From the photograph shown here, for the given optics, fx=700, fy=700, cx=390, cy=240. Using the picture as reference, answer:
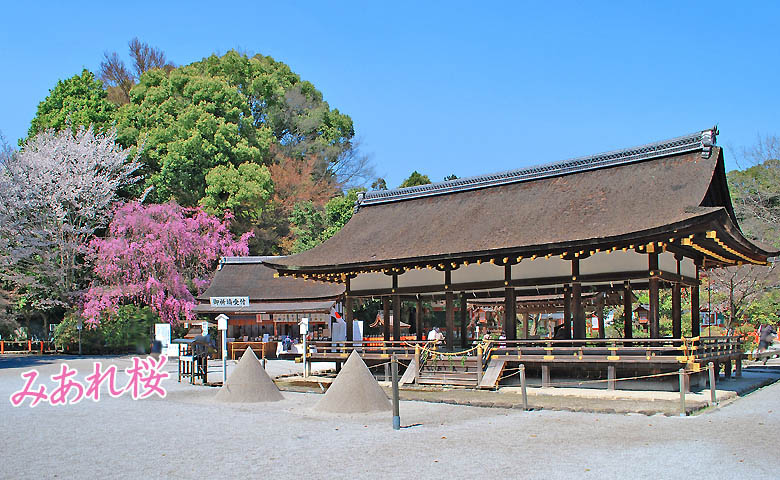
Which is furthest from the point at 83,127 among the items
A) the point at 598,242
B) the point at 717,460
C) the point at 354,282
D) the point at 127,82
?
the point at 717,460

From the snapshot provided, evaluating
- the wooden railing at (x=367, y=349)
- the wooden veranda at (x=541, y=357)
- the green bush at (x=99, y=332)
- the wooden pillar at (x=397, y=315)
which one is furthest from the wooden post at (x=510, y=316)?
the green bush at (x=99, y=332)

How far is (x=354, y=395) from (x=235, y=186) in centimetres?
3165

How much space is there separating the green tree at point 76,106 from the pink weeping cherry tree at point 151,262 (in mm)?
8663

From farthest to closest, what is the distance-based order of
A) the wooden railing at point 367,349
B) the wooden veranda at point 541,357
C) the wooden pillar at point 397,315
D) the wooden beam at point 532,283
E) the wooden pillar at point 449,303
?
the wooden pillar at point 397,315 < the wooden pillar at point 449,303 < the wooden railing at point 367,349 < the wooden beam at point 532,283 < the wooden veranda at point 541,357

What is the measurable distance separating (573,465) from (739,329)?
3192 cm

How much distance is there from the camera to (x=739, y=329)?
36.2 meters

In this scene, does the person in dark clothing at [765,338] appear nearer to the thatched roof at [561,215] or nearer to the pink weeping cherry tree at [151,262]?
the thatched roof at [561,215]

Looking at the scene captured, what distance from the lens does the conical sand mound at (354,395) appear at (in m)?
13.8

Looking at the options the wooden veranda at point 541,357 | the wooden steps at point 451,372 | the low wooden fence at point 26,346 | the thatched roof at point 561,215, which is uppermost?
the thatched roof at point 561,215

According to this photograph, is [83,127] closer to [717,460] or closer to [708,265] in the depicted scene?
[708,265]

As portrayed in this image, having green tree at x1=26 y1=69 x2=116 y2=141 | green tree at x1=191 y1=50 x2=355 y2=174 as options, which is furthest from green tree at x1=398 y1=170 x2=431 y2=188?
green tree at x1=26 y1=69 x2=116 y2=141

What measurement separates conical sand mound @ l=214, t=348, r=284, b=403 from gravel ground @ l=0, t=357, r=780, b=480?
735mm

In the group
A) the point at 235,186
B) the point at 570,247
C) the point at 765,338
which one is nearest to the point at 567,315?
the point at 570,247

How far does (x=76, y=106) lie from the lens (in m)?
46.2
